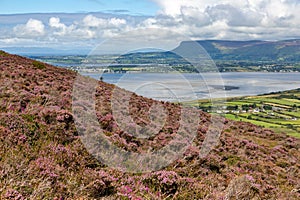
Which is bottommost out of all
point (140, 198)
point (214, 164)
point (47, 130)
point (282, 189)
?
point (282, 189)

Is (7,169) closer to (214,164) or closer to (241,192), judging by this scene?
(241,192)

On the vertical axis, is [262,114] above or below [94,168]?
below

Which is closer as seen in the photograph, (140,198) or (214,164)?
(140,198)

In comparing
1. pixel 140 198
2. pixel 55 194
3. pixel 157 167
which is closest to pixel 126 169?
pixel 157 167

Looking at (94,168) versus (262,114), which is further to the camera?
(262,114)

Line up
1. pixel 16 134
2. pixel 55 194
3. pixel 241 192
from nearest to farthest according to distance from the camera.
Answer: pixel 55 194 < pixel 241 192 < pixel 16 134

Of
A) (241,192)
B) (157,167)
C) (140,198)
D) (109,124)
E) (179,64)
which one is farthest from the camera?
(179,64)

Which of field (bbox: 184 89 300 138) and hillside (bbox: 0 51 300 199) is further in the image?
field (bbox: 184 89 300 138)

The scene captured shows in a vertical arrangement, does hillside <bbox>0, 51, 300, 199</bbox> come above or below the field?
above

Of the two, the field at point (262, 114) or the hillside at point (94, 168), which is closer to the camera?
the hillside at point (94, 168)

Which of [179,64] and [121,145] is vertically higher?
[179,64]

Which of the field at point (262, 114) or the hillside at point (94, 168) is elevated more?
the hillside at point (94, 168)
